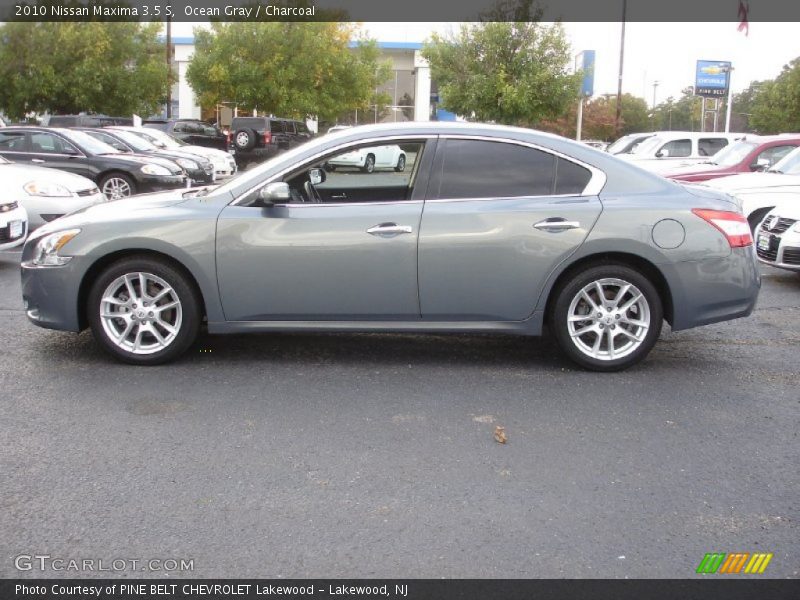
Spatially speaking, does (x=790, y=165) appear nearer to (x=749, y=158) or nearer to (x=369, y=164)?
(x=749, y=158)

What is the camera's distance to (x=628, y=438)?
452 centimetres

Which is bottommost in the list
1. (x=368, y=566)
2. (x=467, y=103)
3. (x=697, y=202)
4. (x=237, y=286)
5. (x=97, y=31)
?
(x=368, y=566)

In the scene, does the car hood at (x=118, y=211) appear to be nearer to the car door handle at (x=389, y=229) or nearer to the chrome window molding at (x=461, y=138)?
the chrome window molding at (x=461, y=138)

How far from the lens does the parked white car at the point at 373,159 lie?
571 centimetres

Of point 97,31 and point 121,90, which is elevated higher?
point 97,31

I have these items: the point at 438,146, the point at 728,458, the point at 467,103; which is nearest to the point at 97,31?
the point at 467,103

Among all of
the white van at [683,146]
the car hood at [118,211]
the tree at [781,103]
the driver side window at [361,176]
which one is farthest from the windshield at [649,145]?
the tree at [781,103]

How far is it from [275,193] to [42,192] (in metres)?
7.59

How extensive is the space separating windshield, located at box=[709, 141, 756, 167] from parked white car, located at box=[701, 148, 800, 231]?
2.08 metres

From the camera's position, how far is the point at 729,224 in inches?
223

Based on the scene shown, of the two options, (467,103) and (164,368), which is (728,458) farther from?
(467,103)

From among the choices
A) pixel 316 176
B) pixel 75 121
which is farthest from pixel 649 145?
pixel 75 121

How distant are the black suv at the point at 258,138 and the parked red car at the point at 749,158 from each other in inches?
675

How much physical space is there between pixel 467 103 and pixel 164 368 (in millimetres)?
27220
